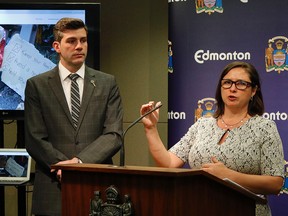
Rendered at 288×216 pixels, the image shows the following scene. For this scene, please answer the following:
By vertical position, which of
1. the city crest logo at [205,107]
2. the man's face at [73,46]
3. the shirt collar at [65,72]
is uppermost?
the man's face at [73,46]

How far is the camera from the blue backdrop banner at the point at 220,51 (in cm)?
419

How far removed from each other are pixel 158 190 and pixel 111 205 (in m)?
0.19

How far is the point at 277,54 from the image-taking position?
421 centimetres

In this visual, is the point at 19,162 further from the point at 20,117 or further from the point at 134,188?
the point at 134,188

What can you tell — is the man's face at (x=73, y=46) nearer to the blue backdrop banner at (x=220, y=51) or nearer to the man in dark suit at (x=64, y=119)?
the man in dark suit at (x=64, y=119)

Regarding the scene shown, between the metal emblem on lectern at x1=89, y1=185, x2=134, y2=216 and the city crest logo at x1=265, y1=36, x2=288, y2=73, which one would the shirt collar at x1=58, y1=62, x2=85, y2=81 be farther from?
the city crest logo at x1=265, y1=36, x2=288, y2=73

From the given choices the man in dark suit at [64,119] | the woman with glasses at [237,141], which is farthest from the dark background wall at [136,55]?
the woman with glasses at [237,141]

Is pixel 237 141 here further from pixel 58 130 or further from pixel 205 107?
pixel 205 107

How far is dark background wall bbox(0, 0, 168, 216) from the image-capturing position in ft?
17.5

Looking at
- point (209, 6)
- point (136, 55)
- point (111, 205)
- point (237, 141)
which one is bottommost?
point (111, 205)

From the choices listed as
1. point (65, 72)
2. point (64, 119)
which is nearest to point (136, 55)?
point (65, 72)

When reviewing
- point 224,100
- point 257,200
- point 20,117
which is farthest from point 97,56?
point 257,200

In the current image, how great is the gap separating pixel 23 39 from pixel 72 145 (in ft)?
4.99

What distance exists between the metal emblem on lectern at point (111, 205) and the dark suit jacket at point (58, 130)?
42.3 inches
